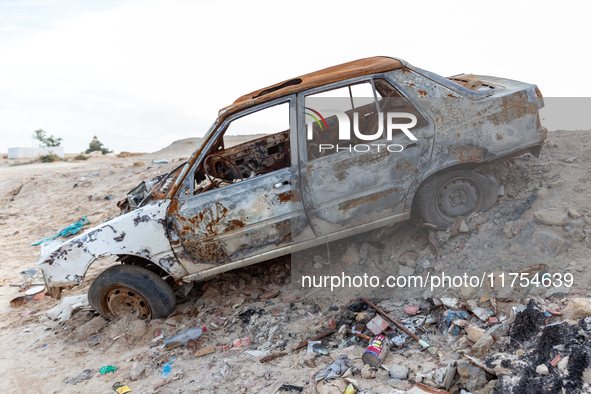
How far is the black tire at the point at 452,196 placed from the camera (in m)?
4.29

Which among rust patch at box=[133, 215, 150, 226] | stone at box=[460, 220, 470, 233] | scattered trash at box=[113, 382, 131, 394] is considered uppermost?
rust patch at box=[133, 215, 150, 226]

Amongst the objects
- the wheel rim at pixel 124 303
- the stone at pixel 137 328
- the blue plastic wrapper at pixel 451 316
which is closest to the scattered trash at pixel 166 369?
the stone at pixel 137 328

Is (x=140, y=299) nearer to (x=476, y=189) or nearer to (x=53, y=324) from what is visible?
(x=53, y=324)

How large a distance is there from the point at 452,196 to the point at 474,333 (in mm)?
1729

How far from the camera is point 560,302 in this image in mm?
3156

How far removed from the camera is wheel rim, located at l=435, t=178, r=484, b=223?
172 inches

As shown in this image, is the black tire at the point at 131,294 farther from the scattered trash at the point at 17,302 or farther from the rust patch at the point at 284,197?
the scattered trash at the point at 17,302

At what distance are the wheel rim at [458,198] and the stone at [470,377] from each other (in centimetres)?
194

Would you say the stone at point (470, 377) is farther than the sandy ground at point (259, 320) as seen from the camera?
No

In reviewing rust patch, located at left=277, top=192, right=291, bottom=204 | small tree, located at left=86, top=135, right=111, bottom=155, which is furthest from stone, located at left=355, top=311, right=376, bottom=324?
small tree, located at left=86, top=135, right=111, bottom=155

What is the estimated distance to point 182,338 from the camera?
4133 millimetres

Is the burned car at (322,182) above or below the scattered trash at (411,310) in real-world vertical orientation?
above

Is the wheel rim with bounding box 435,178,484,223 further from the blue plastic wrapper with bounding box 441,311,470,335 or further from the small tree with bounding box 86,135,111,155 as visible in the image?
the small tree with bounding box 86,135,111,155

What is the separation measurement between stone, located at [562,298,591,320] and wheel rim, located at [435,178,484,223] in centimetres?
161
